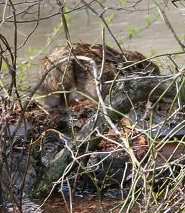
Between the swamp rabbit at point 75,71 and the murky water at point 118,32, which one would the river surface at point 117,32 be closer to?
the murky water at point 118,32

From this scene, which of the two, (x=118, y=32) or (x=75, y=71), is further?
(x=118, y=32)

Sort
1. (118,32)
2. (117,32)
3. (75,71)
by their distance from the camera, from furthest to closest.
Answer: (117,32) < (118,32) < (75,71)

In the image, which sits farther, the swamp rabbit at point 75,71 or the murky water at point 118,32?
the murky water at point 118,32

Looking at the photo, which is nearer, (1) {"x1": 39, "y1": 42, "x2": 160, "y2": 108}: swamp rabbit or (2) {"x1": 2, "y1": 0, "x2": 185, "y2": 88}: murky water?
(1) {"x1": 39, "y1": 42, "x2": 160, "y2": 108}: swamp rabbit

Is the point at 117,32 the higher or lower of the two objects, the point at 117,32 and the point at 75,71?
the lower

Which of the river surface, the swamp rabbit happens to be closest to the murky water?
the river surface

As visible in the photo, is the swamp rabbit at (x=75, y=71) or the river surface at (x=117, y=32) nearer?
the swamp rabbit at (x=75, y=71)

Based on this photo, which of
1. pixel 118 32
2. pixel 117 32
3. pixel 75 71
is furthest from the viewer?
pixel 117 32

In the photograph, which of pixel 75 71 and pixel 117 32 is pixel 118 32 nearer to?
pixel 117 32

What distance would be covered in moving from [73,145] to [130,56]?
335 centimetres

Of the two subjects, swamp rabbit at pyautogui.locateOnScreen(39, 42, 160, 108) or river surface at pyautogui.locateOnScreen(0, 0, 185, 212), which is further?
river surface at pyautogui.locateOnScreen(0, 0, 185, 212)

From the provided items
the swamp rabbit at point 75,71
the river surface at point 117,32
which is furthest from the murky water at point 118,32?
the swamp rabbit at point 75,71

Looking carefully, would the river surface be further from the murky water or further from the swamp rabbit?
the swamp rabbit

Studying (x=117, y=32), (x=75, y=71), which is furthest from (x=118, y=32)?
(x=75, y=71)
